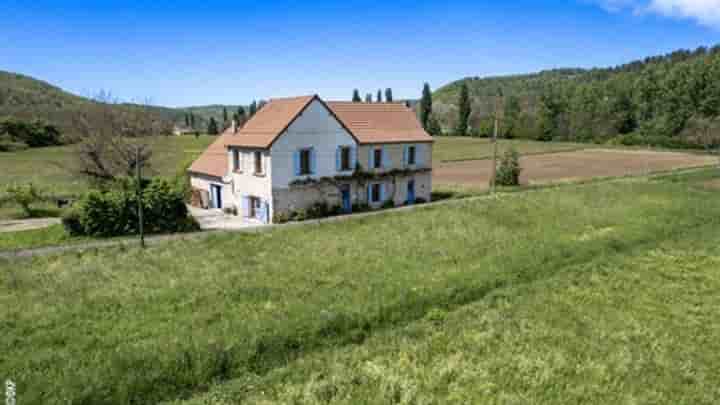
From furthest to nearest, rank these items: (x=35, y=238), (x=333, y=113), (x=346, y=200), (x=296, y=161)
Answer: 1. (x=346, y=200)
2. (x=333, y=113)
3. (x=296, y=161)
4. (x=35, y=238)

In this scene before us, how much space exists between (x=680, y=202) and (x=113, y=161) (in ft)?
122

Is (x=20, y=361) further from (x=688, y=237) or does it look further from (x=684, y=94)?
(x=684, y=94)

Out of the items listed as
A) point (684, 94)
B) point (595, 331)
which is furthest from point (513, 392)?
point (684, 94)

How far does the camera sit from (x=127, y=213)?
70.4 ft

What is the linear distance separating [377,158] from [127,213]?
15.0 metres

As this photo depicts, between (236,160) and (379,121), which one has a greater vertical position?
(379,121)

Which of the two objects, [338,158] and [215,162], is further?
[215,162]

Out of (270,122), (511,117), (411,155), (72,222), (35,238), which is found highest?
(511,117)

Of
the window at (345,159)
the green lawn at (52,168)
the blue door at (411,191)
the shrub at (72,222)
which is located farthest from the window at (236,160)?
the blue door at (411,191)

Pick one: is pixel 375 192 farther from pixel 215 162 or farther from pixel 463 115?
pixel 463 115

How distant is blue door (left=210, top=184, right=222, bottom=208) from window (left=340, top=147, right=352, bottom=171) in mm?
8388

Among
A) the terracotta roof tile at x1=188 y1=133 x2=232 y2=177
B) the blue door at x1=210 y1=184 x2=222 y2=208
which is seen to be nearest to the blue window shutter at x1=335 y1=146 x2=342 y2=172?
the terracotta roof tile at x1=188 y1=133 x2=232 y2=177

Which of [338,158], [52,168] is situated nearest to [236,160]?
[338,158]

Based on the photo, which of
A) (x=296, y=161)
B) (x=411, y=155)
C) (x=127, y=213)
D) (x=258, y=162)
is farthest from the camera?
(x=411, y=155)
